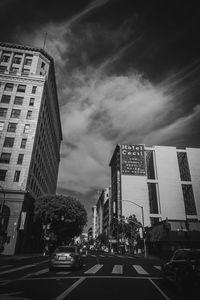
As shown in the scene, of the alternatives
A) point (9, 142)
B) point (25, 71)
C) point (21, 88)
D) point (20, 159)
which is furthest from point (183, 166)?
point (9, 142)

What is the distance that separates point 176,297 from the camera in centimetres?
648

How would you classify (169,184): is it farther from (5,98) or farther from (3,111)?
(5,98)

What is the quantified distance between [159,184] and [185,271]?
90.1m

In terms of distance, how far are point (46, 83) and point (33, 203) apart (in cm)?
2610

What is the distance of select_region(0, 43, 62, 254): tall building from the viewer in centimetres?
3591

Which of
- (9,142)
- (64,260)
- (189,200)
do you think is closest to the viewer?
(64,260)

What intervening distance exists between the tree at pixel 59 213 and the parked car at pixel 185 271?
3535 cm

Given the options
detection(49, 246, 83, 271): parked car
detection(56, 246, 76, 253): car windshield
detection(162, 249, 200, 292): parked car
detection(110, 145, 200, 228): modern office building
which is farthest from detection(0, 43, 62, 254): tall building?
detection(110, 145, 200, 228): modern office building

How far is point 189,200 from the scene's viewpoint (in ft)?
301

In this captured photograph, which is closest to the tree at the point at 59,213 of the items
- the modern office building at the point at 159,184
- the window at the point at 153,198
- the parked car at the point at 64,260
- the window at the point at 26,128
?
the window at the point at 26,128

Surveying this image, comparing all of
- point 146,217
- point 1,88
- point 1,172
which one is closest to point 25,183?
point 1,172

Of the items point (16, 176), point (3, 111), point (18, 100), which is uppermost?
point (18, 100)

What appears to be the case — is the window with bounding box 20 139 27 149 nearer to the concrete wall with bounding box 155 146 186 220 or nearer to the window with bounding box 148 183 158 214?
the concrete wall with bounding box 155 146 186 220

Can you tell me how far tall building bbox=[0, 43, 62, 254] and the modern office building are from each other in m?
50.0
